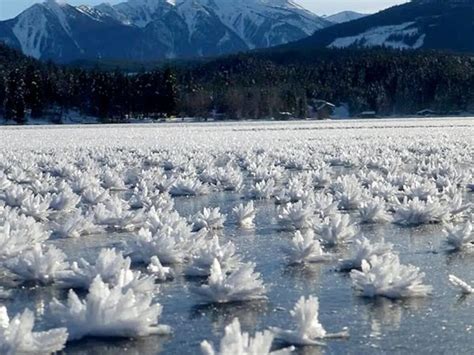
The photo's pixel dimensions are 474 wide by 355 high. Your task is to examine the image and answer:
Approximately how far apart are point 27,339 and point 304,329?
2.12 metres

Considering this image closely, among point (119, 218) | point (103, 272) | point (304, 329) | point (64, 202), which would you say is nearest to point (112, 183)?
point (64, 202)

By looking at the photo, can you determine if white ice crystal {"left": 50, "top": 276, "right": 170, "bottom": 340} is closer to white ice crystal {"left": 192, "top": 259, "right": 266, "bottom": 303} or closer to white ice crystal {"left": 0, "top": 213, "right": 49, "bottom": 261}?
white ice crystal {"left": 192, "top": 259, "right": 266, "bottom": 303}

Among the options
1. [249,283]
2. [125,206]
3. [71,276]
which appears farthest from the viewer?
[125,206]

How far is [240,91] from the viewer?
116250 millimetres

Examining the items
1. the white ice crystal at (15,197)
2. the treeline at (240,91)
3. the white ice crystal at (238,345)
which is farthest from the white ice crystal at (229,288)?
the treeline at (240,91)

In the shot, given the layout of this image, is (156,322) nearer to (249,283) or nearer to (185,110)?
(249,283)

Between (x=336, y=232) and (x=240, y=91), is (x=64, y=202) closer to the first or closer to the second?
(x=336, y=232)

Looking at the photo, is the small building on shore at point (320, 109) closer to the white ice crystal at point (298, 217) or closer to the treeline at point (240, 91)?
the treeline at point (240, 91)

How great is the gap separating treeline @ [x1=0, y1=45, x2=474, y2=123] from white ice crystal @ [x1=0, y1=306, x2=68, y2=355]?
9267 cm

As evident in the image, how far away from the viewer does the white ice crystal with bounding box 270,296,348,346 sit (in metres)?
6.44

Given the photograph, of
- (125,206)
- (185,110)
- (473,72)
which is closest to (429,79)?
(473,72)

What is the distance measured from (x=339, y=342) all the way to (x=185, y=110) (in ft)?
341

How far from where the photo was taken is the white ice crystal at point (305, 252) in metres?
9.54

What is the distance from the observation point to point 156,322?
700 cm
